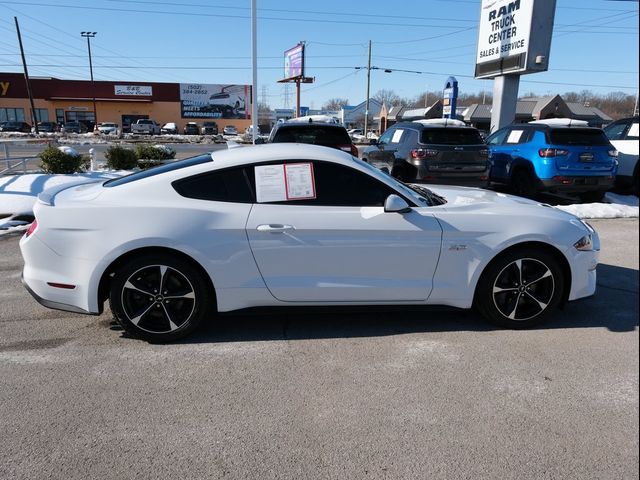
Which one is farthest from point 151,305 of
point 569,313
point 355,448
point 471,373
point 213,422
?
point 569,313

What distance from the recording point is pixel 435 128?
31.8 feet

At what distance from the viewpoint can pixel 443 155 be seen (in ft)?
30.8

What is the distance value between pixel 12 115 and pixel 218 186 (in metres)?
68.8

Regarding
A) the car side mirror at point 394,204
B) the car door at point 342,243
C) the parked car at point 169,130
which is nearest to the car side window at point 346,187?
the car door at point 342,243

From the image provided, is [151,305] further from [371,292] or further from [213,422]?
[371,292]

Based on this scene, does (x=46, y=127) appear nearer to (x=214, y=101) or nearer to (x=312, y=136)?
(x=214, y=101)

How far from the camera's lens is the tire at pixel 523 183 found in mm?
10180

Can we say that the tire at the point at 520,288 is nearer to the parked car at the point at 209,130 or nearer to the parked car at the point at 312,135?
the parked car at the point at 312,135

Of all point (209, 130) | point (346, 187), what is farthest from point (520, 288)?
point (209, 130)

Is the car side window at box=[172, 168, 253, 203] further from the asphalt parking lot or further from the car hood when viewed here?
the car hood

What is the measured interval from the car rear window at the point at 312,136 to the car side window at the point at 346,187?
5852mm

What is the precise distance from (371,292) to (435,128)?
6.66 m

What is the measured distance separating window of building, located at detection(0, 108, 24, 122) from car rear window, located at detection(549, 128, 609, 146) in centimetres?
6623

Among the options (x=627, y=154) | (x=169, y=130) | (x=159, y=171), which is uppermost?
(x=159, y=171)
